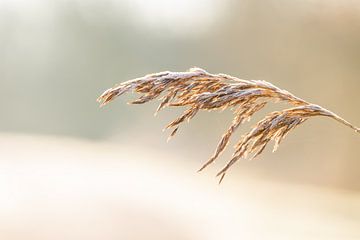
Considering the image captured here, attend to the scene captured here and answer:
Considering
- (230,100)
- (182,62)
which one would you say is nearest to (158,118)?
(182,62)

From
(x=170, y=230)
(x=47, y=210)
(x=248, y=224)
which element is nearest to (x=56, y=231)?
(x=47, y=210)

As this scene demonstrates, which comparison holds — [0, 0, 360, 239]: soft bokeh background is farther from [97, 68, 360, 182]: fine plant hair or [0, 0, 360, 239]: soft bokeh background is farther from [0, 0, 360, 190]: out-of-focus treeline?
[97, 68, 360, 182]: fine plant hair

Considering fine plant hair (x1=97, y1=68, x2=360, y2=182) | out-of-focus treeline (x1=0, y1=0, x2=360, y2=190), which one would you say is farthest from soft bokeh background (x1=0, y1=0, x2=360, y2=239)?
fine plant hair (x1=97, y1=68, x2=360, y2=182)

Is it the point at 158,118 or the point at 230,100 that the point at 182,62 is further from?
the point at 230,100

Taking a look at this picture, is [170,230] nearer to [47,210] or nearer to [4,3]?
[47,210]

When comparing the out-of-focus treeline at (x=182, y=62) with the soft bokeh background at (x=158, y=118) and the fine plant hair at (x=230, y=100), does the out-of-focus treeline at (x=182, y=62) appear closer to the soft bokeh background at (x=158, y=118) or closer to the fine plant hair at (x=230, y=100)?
the soft bokeh background at (x=158, y=118)

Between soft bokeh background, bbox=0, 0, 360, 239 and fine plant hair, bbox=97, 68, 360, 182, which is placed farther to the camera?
soft bokeh background, bbox=0, 0, 360, 239

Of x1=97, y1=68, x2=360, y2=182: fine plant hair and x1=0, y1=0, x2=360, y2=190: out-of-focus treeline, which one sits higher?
x1=97, y1=68, x2=360, y2=182: fine plant hair
